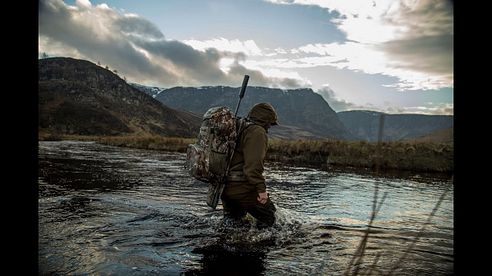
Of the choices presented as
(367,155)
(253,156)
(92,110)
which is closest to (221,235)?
(253,156)

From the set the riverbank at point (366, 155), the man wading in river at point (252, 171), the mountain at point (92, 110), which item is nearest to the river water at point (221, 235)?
the man wading in river at point (252, 171)

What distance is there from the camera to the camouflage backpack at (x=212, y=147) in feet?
19.7

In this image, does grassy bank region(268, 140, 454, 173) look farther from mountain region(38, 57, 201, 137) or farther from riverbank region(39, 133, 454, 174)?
mountain region(38, 57, 201, 137)

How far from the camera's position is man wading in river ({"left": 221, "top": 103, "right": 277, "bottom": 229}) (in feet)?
19.5

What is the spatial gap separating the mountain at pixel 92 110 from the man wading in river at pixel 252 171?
121232 millimetres

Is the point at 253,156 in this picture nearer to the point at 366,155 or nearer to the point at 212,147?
the point at 212,147

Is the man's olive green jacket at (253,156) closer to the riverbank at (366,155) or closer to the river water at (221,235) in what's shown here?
the river water at (221,235)

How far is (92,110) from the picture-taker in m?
147

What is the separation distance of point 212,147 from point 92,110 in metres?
155

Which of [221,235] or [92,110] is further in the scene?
[92,110]
